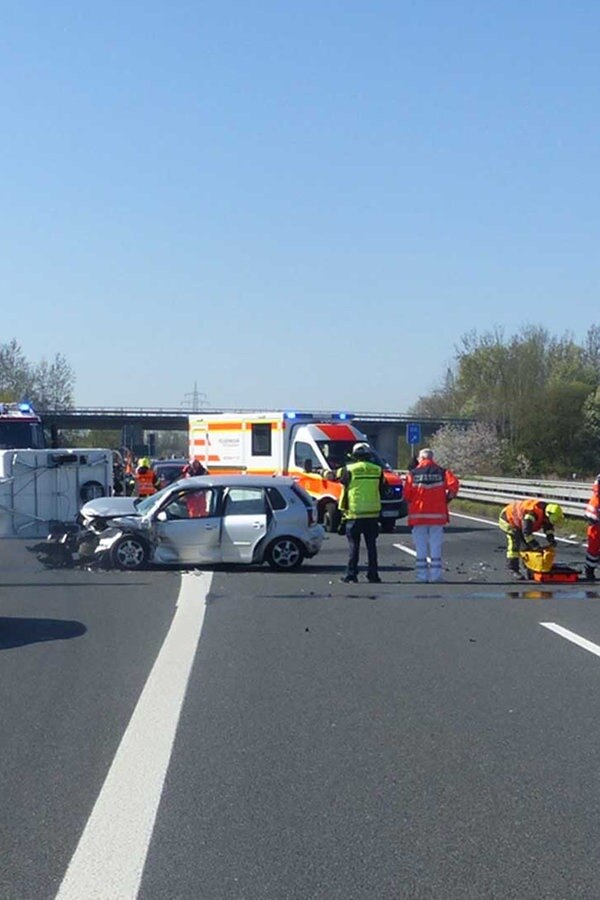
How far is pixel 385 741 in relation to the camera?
26.1 feet

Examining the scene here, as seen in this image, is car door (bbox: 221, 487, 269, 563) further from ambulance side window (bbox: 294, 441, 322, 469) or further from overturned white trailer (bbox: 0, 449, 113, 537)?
ambulance side window (bbox: 294, 441, 322, 469)

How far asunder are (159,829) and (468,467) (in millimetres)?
61670

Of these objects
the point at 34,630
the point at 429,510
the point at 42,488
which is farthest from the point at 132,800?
the point at 42,488

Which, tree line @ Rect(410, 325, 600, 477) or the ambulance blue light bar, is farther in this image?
tree line @ Rect(410, 325, 600, 477)

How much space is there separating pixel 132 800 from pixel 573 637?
675 centimetres

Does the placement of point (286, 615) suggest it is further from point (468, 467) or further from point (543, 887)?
point (468, 467)

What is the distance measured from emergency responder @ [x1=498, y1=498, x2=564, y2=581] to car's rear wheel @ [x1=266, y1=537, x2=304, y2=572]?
314 cm

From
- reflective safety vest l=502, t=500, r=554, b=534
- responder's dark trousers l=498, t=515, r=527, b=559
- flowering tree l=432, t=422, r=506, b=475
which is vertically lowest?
flowering tree l=432, t=422, r=506, b=475

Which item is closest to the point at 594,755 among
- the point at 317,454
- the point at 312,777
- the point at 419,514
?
the point at 312,777

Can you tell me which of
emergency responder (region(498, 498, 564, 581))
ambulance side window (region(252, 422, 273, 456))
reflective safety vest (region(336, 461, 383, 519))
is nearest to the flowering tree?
ambulance side window (region(252, 422, 273, 456))

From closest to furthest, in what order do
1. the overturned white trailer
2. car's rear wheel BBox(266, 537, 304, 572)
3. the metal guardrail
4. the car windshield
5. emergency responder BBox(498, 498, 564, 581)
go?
1. emergency responder BBox(498, 498, 564, 581)
2. car's rear wheel BBox(266, 537, 304, 572)
3. the overturned white trailer
4. the car windshield
5. the metal guardrail

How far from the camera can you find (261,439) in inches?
1248

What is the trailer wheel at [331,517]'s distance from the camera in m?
28.2

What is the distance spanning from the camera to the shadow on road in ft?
39.1
